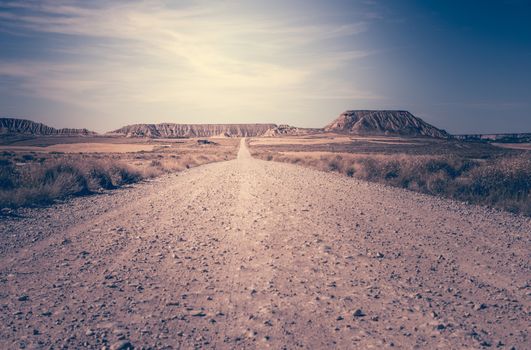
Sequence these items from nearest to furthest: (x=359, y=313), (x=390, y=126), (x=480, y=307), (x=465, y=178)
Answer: (x=359, y=313), (x=480, y=307), (x=465, y=178), (x=390, y=126)

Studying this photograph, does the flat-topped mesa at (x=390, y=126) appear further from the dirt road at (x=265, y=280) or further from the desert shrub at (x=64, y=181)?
the dirt road at (x=265, y=280)

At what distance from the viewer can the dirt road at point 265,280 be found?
344 cm

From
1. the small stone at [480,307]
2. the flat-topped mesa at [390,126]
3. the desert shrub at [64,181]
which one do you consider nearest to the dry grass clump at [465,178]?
the small stone at [480,307]

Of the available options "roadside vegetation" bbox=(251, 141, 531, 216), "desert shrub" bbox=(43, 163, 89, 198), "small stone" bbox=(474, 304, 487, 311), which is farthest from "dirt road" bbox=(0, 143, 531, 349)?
"desert shrub" bbox=(43, 163, 89, 198)

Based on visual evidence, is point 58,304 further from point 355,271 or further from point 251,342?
point 355,271

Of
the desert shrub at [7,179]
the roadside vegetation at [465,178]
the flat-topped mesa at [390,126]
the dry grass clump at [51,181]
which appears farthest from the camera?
the flat-topped mesa at [390,126]

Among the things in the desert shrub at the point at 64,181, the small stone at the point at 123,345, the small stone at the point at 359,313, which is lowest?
the small stone at the point at 123,345

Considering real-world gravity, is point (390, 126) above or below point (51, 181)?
above

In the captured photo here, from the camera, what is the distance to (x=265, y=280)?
4.82 meters

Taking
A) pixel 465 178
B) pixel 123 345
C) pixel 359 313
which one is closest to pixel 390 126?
pixel 465 178

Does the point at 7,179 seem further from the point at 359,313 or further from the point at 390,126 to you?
the point at 390,126

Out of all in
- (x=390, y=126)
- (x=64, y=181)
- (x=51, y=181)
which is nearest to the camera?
(x=64, y=181)

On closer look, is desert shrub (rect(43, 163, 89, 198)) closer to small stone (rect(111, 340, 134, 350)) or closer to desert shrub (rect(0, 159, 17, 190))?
desert shrub (rect(0, 159, 17, 190))

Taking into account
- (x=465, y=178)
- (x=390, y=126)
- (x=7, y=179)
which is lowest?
(x=7, y=179)
